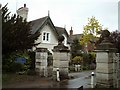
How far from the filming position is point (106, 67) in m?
11.4

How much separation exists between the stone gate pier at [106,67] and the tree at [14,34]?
7925mm

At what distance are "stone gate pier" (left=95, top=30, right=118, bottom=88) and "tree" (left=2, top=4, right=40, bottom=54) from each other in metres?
7.93

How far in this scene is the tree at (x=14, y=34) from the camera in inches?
663

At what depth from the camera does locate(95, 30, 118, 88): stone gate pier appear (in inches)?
448

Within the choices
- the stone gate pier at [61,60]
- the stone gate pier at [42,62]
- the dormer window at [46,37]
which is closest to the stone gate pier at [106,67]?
the stone gate pier at [61,60]

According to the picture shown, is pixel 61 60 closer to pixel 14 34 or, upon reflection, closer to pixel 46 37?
pixel 14 34

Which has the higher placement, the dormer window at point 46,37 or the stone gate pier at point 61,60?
the dormer window at point 46,37

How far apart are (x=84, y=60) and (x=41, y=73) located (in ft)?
42.0

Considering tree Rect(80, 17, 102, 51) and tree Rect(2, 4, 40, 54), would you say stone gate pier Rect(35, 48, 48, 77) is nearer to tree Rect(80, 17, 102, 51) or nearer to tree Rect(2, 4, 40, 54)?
tree Rect(2, 4, 40, 54)

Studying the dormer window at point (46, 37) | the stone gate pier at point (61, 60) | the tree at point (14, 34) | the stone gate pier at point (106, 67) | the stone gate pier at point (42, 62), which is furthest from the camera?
the dormer window at point (46, 37)

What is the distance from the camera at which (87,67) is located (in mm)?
26812

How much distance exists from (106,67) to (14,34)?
29.0 ft

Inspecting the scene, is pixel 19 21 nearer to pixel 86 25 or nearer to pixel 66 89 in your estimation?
pixel 66 89

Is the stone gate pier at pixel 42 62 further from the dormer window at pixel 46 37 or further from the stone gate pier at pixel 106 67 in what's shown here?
the dormer window at pixel 46 37
